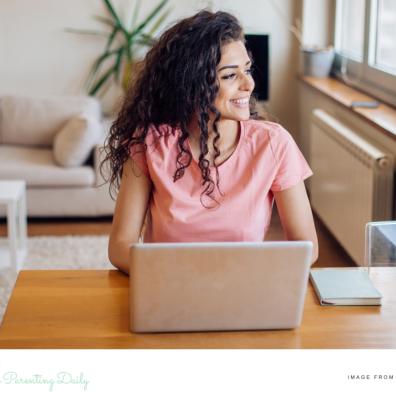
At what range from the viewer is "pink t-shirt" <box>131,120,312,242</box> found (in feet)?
5.83

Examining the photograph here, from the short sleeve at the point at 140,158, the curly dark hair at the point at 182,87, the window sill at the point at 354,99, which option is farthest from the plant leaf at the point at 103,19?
the short sleeve at the point at 140,158

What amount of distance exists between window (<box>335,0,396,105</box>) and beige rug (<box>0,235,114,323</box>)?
162 cm

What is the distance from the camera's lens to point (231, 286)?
1262mm

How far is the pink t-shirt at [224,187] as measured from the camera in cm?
178

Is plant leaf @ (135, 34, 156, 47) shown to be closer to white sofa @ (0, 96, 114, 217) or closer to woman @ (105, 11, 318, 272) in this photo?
white sofa @ (0, 96, 114, 217)

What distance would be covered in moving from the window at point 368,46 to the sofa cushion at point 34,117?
5.37 feet

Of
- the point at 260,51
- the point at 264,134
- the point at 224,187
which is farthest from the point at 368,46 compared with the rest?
the point at 224,187

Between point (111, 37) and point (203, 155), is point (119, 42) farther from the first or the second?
point (203, 155)

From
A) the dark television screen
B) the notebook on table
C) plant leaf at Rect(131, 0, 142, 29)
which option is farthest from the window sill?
the notebook on table

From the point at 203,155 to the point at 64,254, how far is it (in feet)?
7.63

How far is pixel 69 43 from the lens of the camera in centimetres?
531
